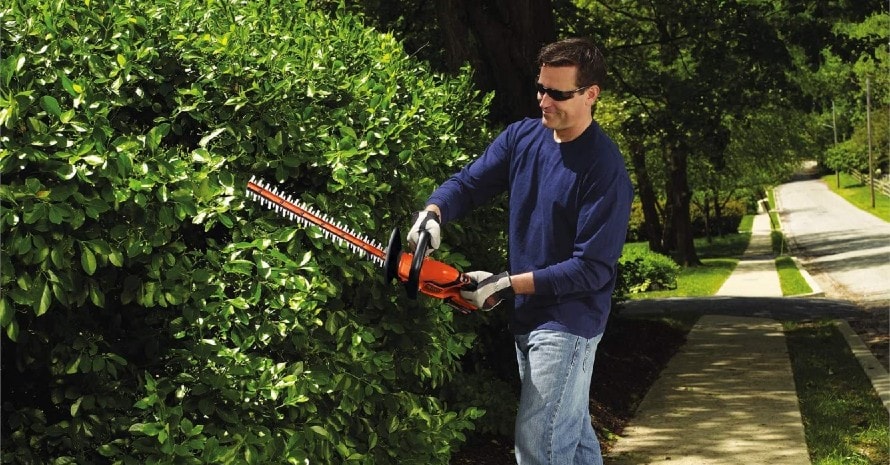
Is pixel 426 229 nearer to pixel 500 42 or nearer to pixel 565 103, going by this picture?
pixel 565 103

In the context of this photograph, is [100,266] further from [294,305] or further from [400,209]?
[400,209]

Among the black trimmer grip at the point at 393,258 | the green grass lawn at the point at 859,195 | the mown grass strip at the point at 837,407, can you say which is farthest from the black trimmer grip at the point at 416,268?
the green grass lawn at the point at 859,195

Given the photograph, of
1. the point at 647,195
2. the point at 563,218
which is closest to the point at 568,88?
the point at 563,218

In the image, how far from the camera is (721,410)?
29.7ft

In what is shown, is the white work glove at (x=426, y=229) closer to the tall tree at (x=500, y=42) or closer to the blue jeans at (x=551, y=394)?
the blue jeans at (x=551, y=394)

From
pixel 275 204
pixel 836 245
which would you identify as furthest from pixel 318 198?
pixel 836 245

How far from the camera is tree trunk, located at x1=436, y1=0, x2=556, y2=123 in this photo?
394 inches

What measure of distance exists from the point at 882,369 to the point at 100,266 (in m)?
9.23

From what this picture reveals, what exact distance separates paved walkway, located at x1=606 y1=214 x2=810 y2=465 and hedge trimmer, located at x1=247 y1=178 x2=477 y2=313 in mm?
3500

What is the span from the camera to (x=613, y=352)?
39.2ft

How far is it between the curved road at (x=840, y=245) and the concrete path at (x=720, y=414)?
319 inches

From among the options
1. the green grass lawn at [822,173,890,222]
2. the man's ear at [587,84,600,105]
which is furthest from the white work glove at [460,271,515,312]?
the green grass lawn at [822,173,890,222]

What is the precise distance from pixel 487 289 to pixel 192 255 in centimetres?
105

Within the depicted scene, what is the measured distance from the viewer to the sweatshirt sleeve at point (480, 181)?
4.70 m
